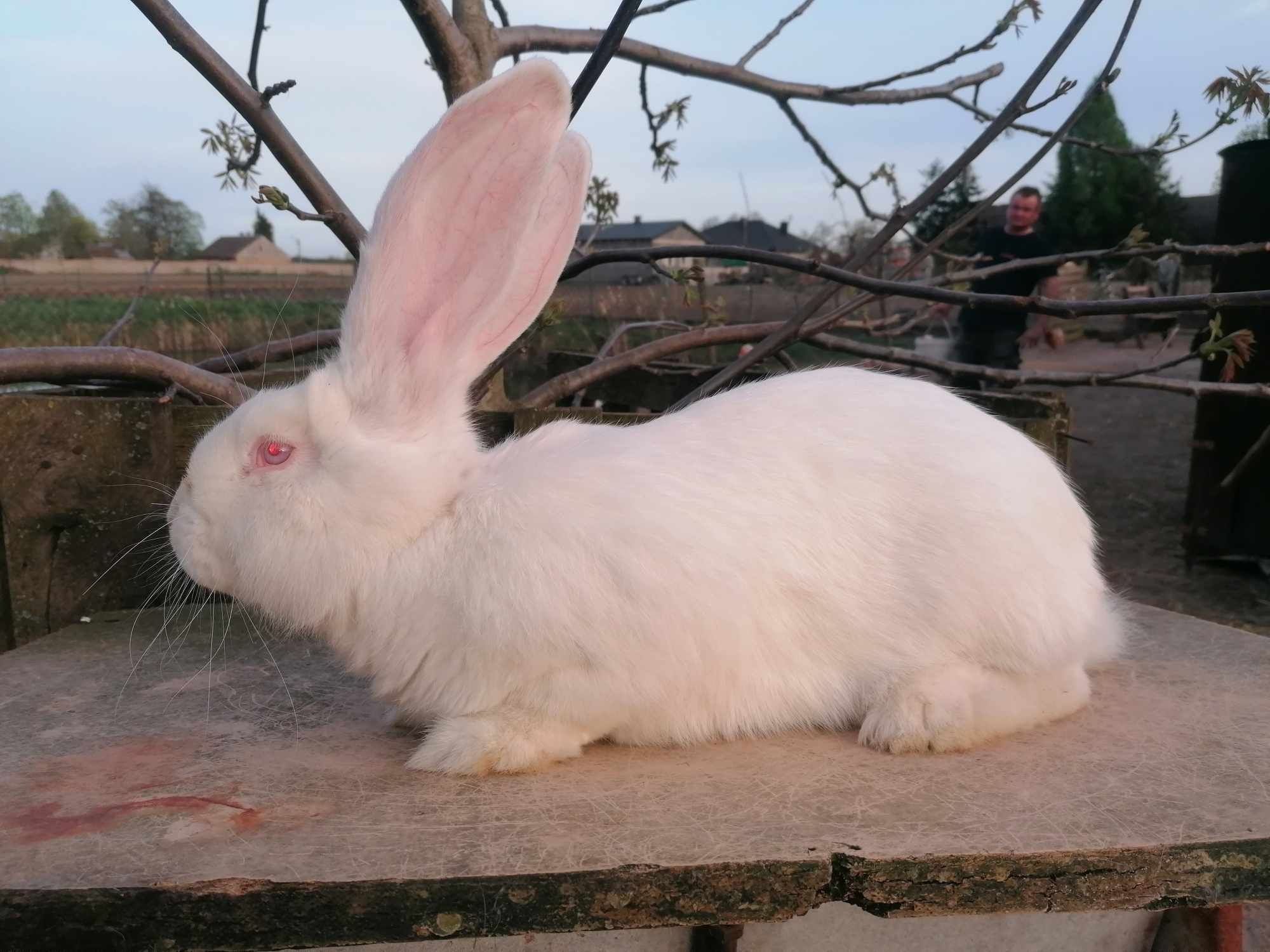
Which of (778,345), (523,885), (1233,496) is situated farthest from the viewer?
(1233,496)

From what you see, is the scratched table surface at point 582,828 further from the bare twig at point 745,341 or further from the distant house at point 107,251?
the distant house at point 107,251

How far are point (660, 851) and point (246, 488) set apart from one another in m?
0.93

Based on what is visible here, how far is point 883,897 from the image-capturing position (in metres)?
1.40

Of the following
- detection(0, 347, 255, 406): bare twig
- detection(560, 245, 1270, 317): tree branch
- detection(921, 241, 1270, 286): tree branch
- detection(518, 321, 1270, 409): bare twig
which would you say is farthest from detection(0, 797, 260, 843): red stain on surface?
detection(921, 241, 1270, 286): tree branch

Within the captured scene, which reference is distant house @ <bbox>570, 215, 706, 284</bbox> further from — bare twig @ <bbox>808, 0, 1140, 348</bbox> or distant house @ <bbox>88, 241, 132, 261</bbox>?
distant house @ <bbox>88, 241, 132, 261</bbox>

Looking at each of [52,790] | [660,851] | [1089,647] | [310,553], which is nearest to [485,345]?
[310,553]

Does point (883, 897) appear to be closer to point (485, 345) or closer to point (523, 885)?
point (523, 885)

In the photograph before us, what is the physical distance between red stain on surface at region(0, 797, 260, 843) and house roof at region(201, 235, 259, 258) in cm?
427

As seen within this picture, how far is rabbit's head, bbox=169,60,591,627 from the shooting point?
1724 mm

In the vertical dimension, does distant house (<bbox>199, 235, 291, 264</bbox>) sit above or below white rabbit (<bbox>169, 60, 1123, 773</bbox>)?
above

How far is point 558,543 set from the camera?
1706mm

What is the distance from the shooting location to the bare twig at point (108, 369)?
261cm

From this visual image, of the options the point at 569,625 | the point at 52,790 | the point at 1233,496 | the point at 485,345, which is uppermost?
the point at 485,345

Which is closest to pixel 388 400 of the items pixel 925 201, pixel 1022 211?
pixel 925 201
